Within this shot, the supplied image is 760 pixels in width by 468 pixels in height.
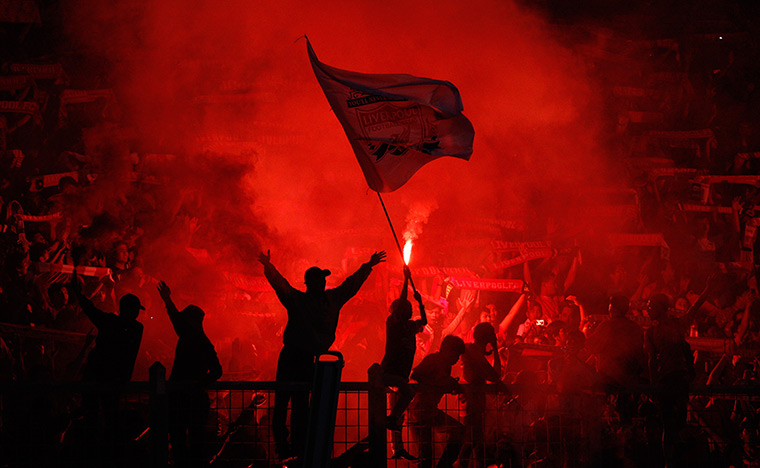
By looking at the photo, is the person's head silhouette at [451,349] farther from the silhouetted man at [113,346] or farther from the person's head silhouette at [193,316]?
the silhouetted man at [113,346]

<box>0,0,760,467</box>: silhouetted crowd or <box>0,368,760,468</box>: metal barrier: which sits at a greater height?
<box>0,0,760,467</box>: silhouetted crowd

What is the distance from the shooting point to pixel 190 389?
4574 mm

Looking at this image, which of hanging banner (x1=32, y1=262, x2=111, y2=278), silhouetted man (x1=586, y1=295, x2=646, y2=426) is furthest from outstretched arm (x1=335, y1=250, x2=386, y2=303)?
hanging banner (x1=32, y1=262, x2=111, y2=278)

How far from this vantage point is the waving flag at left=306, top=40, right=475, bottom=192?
20.9ft

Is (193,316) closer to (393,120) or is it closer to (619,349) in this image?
Answer: (393,120)

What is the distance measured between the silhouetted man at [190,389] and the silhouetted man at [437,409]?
4.34 feet

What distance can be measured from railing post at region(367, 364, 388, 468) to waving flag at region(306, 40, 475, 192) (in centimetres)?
226

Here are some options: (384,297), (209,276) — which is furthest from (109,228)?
(384,297)

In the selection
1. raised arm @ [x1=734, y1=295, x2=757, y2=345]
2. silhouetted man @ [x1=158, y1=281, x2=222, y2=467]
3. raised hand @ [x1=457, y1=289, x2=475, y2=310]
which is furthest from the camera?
raised hand @ [x1=457, y1=289, x2=475, y2=310]

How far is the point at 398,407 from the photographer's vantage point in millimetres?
5039

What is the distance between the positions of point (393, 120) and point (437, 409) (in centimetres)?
247

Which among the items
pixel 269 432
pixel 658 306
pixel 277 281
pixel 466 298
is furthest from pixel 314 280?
pixel 466 298

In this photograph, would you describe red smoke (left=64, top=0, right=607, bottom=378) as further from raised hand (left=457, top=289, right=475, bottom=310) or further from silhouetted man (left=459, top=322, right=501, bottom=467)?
silhouetted man (left=459, top=322, right=501, bottom=467)

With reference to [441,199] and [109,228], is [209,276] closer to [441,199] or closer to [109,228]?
[109,228]
